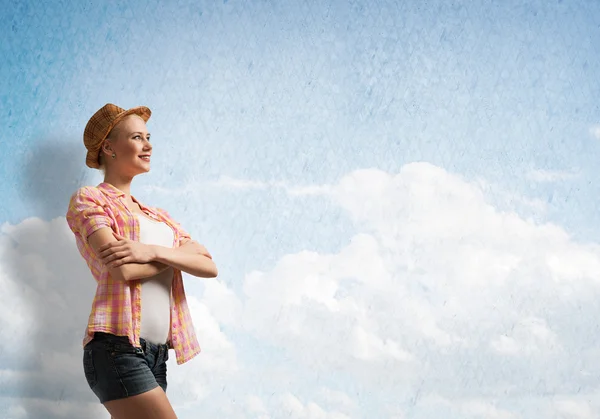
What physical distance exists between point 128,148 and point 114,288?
0.43 m

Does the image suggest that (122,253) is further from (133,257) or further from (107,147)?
(107,147)

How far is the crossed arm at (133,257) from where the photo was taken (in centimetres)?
173

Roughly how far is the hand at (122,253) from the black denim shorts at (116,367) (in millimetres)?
189

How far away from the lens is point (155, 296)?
6.10 feet

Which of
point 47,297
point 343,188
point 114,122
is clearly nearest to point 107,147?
point 114,122

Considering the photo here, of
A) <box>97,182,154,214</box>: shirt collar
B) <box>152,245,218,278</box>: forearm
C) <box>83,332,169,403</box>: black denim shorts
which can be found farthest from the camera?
<box>97,182,154,214</box>: shirt collar

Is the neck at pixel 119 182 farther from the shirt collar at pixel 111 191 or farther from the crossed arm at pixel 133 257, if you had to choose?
the crossed arm at pixel 133 257

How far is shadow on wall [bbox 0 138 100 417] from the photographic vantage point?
2248 mm

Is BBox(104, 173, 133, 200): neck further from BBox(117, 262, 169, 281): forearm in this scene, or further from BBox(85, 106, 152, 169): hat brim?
BBox(117, 262, 169, 281): forearm

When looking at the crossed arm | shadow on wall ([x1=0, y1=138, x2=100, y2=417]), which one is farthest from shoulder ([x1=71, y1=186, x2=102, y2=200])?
shadow on wall ([x1=0, y1=138, x2=100, y2=417])

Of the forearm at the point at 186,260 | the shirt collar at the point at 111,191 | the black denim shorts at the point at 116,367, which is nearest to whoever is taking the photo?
the black denim shorts at the point at 116,367

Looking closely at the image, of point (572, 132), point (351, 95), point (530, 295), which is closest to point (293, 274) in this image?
point (351, 95)

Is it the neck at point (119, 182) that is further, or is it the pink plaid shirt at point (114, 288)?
the neck at point (119, 182)

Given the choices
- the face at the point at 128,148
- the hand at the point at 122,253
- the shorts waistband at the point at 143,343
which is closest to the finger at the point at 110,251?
the hand at the point at 122,253
